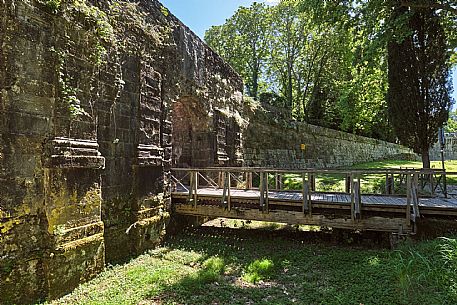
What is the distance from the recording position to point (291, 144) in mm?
14531

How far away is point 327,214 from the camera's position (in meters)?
6.13

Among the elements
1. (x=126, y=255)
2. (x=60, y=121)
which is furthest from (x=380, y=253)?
(x=60, y=121)

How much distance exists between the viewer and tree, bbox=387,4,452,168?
8758 mm

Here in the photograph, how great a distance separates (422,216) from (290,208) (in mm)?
2476

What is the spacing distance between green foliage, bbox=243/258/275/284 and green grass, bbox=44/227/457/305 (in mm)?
16

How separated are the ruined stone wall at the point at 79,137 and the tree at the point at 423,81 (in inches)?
266

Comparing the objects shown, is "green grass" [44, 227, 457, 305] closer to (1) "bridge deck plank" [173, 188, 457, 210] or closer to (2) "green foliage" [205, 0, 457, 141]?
(1) "bridge deck plank" [173, 188, 457, 210]

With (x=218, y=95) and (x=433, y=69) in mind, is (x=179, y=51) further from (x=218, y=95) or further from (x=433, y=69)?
(x=433, y=69)

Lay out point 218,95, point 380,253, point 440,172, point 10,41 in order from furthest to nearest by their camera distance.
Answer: point 218,95
point 440,172
point 380,253
point 10,41

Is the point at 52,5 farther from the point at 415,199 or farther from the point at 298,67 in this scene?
the point at 298,67

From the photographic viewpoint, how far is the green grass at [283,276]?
399 cm

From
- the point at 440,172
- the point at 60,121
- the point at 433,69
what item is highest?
the point at 433,69

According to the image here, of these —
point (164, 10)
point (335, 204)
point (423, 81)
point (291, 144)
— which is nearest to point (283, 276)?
point (335, 204)

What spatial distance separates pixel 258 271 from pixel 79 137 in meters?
3.67
